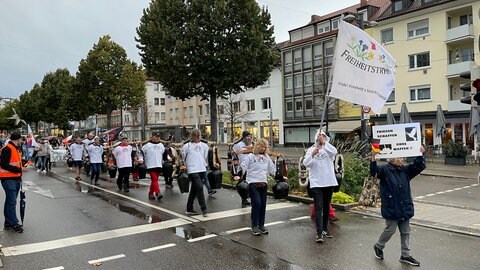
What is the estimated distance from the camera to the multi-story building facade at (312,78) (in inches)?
1646

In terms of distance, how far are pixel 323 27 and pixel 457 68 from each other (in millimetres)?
17145

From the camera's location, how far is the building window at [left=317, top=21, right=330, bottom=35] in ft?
148

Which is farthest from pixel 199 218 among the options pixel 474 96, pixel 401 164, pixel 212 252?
pixel 474 96

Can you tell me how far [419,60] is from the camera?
34.7 metres

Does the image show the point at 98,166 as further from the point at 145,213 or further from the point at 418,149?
the point at 418,149

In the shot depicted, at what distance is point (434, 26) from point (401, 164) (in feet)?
105

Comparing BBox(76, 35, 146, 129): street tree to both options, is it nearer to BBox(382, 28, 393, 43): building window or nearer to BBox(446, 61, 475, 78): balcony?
BBox(382, 28, 393, 43): building window

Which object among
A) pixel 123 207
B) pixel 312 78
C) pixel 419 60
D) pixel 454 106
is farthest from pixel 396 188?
pixel 312 78

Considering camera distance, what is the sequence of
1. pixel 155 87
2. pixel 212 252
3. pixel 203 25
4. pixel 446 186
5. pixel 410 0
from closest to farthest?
pixel 212 252 → pixel 446 186 → pixel 203 25 → pixel 410 0 → pixel 155 87

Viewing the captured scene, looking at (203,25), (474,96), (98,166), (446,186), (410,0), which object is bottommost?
(446,186)

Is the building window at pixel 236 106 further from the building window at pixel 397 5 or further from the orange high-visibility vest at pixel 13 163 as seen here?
the orange high-visibility vest at pixel 13 163

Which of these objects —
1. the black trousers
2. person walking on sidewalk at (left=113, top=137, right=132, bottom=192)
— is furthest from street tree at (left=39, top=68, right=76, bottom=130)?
person walking on sidewalk at (left=113, top=137, right=132, bottom=192)

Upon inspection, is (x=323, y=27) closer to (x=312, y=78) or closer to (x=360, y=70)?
(x=312, y=78)

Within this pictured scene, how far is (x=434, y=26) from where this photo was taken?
33344mm
